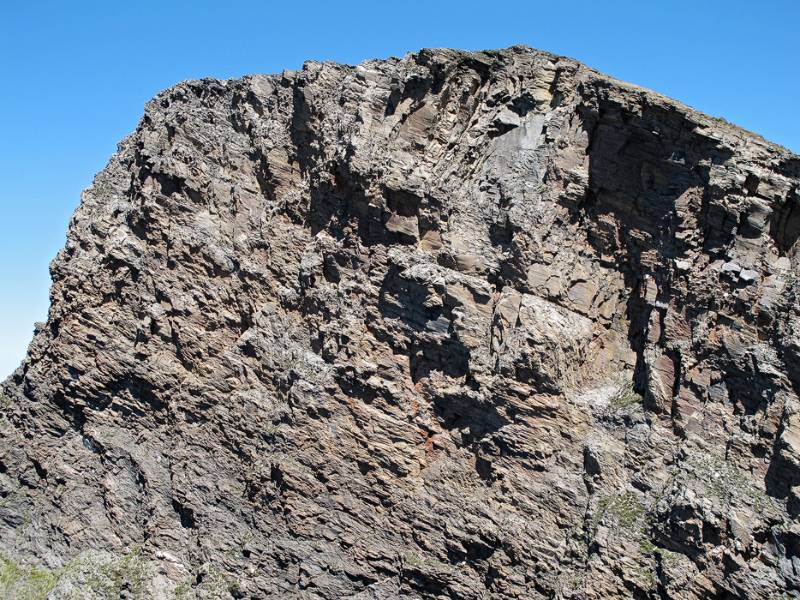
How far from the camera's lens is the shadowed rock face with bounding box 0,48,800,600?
2856cm

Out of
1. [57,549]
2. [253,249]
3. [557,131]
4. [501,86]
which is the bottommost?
[57,549]

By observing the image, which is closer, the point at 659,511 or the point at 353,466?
the point at 659,511

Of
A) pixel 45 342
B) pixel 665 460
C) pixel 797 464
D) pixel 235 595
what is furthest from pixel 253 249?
pixel 797 464

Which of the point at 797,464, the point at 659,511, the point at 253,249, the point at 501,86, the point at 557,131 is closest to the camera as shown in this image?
the point at 797,464

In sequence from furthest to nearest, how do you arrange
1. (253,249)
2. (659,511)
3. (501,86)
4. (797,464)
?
(253,249) < (501,86) < (659,511) < (797,464)

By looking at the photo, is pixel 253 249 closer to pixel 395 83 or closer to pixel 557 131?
pixel 395 83

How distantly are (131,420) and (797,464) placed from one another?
31.3 m

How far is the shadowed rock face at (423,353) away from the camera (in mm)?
28562

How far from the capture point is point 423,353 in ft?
109

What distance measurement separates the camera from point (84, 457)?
3978cm

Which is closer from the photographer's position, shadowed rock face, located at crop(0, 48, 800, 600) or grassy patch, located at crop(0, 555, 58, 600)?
shadowed rock face, located at crop(0, 48, 800, 600)

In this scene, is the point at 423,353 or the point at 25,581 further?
the point at 25,581

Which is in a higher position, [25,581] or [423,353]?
[423,353]

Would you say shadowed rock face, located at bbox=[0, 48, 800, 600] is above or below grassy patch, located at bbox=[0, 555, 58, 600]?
above
